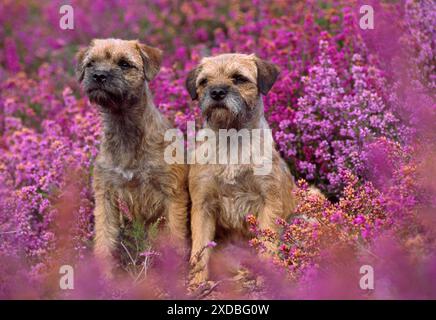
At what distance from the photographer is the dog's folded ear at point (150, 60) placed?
5527 mm

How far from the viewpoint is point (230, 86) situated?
17.0 ft

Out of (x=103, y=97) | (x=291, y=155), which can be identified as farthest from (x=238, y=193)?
(x=103, y=97)

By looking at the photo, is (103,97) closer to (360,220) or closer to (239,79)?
(239,79)

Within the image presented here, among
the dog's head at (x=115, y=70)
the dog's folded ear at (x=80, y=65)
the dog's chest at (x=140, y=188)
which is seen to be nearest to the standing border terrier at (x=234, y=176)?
the dog's chest at (x=140, y=188)

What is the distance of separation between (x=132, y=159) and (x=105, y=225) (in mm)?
623

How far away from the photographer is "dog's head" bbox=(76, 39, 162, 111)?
205 inches

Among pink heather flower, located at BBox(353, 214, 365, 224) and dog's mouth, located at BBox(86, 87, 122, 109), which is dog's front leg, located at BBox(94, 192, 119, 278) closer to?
dog's mouth, located at BBox(86, 87, 122, 109)

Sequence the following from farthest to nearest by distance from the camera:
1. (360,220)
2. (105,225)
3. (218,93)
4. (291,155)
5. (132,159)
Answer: (291,155), (105,225), (132,159), (218,93), (360,220)

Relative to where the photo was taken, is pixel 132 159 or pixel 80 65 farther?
pixel 80 65

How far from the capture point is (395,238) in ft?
12.6

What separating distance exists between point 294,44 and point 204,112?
223cm

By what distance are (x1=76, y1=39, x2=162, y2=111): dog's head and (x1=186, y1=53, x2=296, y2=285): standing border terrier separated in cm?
42

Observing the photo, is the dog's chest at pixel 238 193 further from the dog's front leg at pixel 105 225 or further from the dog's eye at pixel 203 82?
the dog's front leg at pixel 105 225
